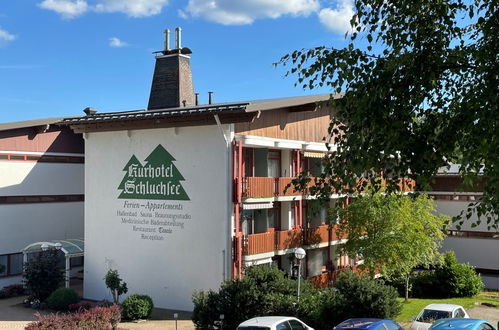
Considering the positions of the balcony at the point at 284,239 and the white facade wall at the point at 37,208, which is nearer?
the balcony at the point at 284,239

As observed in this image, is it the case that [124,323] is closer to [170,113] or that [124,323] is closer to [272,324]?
[272,324]

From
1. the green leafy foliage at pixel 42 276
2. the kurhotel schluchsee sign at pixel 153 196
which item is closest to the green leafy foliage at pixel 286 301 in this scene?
the kurhotel schluchsee sign at pixel 153 196

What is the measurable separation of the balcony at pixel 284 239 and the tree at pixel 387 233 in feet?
3.70

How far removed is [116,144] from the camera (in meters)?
26.9

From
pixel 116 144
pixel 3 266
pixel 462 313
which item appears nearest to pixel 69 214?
pixel 3 266

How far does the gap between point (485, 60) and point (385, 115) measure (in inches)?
74.7

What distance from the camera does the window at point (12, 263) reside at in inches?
1117

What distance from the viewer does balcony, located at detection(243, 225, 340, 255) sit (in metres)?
23.7

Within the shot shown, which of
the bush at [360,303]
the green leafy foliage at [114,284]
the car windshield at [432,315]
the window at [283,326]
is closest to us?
the window at [283,326]

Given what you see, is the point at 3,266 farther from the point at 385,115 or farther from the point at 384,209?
the point at 385,115

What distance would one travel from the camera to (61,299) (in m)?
23.9

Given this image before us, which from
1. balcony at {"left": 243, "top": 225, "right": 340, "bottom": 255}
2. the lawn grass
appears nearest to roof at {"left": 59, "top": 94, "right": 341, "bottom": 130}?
balcony at {"left": 243, "top": 225, "right": 340, "bottom": 255}

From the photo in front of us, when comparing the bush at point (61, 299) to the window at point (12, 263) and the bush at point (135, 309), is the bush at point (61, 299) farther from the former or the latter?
the window at point (12, 263)

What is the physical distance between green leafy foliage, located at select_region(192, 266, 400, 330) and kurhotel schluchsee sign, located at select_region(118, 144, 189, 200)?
6123 mm
